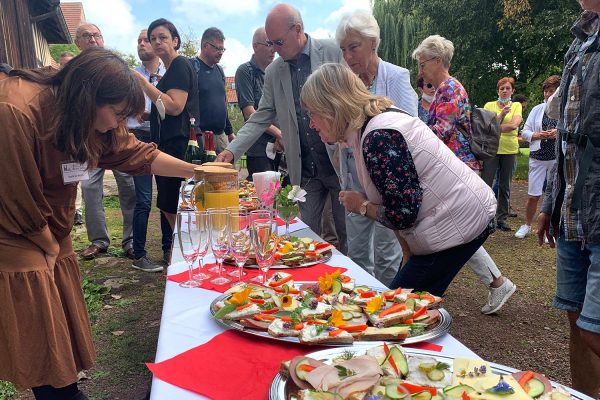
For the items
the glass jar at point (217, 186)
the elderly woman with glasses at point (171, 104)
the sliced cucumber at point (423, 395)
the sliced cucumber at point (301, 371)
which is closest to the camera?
the sliced cucumber at point (423, 395)

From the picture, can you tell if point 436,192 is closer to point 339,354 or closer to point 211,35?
point 339,354

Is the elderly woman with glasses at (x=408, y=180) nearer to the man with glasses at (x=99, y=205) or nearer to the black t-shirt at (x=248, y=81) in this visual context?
the black t-shirt at (x=248, y=81)

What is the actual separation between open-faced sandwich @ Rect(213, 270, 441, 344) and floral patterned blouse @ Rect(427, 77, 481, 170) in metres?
2.34

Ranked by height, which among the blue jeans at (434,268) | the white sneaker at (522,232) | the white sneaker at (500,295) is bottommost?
the white sneaker at (522,232)

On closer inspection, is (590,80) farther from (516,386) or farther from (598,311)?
(516,386)

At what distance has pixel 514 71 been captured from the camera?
58.5ft

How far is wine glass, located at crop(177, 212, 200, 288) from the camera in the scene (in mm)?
1618

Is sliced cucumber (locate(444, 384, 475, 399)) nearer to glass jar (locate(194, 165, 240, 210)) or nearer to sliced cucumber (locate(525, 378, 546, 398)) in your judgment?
sliced cucumber (locate(525, 378, 546, 398))

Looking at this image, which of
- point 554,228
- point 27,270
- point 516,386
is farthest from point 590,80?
point 27,270

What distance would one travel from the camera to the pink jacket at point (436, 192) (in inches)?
74.2

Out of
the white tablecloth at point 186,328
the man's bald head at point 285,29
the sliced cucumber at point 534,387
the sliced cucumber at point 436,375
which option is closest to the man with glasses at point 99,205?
the man's bald head at point 285,29

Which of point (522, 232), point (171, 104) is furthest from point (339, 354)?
point (522, 232)

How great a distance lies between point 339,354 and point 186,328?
498mm

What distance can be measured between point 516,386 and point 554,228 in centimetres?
138
